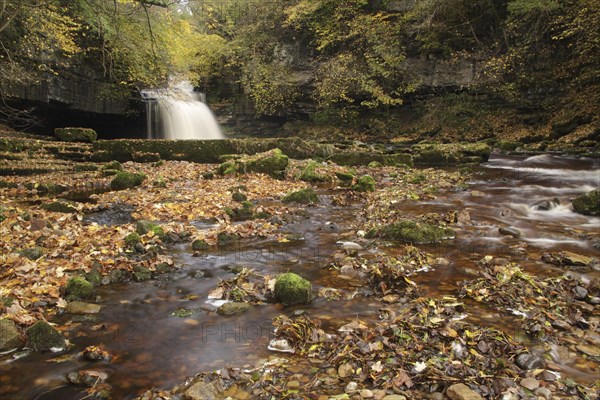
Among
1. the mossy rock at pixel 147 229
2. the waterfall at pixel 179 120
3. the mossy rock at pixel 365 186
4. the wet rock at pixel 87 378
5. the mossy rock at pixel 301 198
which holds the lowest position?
the wet rock at pixel 87 378

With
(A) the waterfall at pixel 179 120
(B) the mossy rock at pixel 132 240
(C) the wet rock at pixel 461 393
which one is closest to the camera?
(C) the wet rock at pixel 461 393

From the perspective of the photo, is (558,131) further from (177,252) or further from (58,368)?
(58,368)

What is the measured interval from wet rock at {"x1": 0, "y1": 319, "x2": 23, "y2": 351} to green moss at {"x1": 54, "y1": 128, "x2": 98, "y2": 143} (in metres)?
16.8

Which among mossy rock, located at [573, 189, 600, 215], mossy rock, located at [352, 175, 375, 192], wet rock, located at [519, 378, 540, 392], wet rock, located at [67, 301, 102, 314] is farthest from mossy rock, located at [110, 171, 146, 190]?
mossy rock, located at [573, 189, 600, 215]

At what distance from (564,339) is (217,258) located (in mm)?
4165

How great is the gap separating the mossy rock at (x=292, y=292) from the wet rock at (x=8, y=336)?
2.35 metres

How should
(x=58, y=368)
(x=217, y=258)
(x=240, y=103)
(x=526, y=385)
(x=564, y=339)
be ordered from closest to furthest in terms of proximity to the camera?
1. (x=526, y=385)
2. (x=58, y=368)
3. (x=564, y=339)
4. (x=217, y=258)
5. (x=240, y=103)

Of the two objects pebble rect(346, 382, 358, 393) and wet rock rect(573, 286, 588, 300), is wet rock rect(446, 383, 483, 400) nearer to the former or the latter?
pebble rect(346, 382, 358, 393)

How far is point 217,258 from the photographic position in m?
5.38

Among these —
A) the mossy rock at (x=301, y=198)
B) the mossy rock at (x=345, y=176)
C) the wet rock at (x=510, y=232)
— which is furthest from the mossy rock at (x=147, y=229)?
the mossy rock at (x=345, y=176)

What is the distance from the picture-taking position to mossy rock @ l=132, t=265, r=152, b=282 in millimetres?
4581

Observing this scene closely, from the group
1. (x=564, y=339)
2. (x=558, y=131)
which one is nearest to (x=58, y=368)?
(x=564, y=339)

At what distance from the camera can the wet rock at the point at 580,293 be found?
3880 mm

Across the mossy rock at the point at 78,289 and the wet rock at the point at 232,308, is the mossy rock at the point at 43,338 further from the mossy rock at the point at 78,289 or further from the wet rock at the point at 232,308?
the wet rock at the point at 232,308
